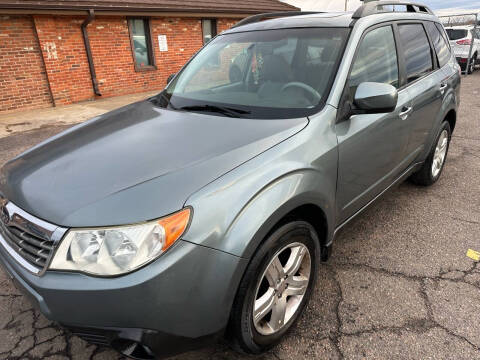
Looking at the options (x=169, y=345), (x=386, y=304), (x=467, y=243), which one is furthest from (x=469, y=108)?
(x=169, y=345)

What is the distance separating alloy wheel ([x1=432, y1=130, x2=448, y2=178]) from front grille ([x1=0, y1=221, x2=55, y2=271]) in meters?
3.70

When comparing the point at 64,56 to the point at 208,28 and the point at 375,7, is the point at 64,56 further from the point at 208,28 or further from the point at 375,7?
the point at 375,7

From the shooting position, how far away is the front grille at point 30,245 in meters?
1.55

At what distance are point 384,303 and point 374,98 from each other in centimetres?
131

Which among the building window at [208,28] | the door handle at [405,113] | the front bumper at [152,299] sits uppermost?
the building window at [208,28]

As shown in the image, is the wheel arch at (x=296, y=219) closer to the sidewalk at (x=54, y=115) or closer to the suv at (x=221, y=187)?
the suv at (x=221, y=187)

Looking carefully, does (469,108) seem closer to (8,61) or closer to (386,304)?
(386,304)

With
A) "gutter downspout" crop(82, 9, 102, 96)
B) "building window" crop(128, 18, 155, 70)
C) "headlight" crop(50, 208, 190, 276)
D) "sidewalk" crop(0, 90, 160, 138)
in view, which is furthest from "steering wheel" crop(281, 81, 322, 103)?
"building window" crop(128, 18, 155, 70)

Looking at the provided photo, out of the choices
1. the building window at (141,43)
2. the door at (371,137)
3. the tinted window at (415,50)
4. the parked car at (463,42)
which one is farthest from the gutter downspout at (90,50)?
the parked car at (463,42)

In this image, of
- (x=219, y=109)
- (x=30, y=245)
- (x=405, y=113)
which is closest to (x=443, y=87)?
(x=405, y=113)

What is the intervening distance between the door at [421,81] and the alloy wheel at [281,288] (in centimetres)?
163

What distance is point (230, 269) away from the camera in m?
1.53

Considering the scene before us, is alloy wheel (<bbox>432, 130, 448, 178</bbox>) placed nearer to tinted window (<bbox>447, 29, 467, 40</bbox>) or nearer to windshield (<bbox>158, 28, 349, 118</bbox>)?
windshield (<bbox>158, 28, 349, 118</bbox>)

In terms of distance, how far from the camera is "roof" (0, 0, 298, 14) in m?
8.14
